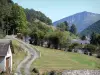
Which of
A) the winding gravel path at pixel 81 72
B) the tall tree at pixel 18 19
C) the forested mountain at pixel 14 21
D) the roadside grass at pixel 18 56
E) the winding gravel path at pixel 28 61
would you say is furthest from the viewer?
the tall tree at pixel 18 19

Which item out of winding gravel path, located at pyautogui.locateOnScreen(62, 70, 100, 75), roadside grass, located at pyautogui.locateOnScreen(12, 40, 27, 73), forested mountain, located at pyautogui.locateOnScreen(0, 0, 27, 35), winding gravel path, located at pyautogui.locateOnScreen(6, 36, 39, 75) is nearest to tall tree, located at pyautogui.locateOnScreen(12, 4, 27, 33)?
forested mountain, located at pyautogui.locateOnScreen(0, 0, 27, 35)

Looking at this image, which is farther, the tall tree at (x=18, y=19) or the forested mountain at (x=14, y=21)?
the tall tree at (x=18, y=19)

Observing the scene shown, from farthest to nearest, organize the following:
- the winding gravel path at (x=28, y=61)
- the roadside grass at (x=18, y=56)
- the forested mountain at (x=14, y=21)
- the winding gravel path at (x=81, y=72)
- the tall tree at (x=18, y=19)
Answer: the tall tree at (x=18, y=19) → the forested mountain at (x=14, y=21) → the roadside grass at (x=18, y=56) → the winding gravel path at (x=81, y=72) → the winding gravel path at (x=28, y=61)

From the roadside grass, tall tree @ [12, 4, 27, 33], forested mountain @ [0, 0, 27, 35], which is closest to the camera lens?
the roadside grass

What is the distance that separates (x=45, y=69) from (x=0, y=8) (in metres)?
30.7

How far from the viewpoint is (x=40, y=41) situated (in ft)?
284

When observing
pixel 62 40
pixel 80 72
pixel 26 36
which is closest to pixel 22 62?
pixel 80 72

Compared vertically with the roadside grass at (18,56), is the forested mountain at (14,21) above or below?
above

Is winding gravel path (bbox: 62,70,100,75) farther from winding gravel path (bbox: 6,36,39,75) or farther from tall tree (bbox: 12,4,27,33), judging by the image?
tall tree (bbox: 12,4,27,33)

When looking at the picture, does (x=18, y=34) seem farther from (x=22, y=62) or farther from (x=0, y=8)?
(x=22, y=62)

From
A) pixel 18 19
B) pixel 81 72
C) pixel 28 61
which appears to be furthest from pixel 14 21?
pixel 81 72

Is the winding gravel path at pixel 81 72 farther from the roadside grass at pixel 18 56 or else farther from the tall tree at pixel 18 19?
the tall tree at pixel 18 19

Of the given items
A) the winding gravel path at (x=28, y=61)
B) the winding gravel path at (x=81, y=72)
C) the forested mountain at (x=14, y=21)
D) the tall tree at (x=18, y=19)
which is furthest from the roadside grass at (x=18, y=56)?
the tall tree at (x=18, y=19)

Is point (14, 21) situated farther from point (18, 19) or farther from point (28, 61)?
point (28, 61)
